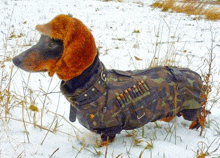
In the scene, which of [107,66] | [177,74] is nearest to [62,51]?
[177,74]

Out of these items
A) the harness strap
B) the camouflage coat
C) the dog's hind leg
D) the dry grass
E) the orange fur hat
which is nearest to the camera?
the orange fur hat

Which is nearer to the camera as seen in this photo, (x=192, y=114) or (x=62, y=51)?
(x=62, y=51)

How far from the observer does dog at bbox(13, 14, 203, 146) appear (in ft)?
4.49

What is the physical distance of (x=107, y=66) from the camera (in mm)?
3217

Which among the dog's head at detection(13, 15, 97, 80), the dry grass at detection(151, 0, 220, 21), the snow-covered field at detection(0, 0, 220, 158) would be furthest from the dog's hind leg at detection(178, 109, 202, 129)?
the dry grass at detection(151, 0, 220, 21)

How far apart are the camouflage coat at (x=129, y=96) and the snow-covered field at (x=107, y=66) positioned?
0.16 meters

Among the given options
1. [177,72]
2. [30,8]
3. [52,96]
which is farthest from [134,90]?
[30,8]

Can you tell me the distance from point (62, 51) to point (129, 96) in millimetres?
584

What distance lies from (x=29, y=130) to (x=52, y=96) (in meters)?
0.73

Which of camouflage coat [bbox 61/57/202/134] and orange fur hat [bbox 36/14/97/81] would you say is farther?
camouflage coat [bbox 61/57/202/134]

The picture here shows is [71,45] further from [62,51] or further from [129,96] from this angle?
[129,96]

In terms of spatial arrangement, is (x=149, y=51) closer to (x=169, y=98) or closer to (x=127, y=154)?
(x=169, y=98)

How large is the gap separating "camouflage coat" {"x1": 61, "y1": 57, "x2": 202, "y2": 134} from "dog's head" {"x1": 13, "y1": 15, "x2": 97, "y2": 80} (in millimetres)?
131

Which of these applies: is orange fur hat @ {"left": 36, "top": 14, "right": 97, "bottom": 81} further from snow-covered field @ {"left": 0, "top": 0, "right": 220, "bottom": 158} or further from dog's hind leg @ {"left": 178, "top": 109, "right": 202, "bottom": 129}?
dog's hind leg @ {"left": 178, "top": 109, "right": 202, "bottom": 129}
